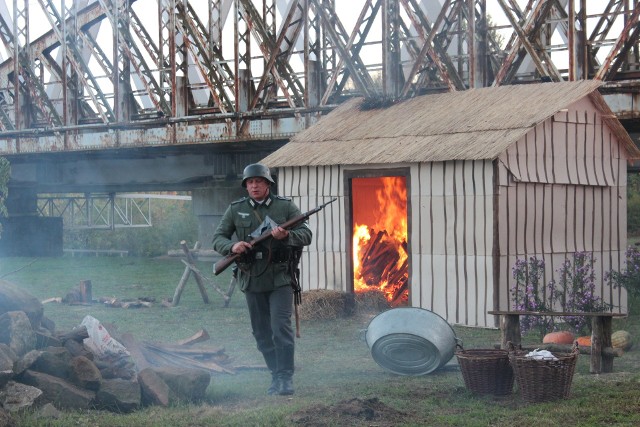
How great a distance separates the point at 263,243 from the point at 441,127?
742cm

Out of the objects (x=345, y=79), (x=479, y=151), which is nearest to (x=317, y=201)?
(x=479, y=151)

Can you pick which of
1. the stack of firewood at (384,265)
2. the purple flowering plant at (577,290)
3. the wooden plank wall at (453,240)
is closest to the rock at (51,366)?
the wooden plank wall at (453,240)

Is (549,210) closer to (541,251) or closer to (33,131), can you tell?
(541,251)

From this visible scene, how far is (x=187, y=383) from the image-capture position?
923 centimetres

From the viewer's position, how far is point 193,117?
24.6 metres

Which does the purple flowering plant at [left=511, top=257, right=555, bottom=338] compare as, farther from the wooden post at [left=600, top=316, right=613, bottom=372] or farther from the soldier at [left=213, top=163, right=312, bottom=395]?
the soldier at [left=213, top=163, right=312, bottom=395]

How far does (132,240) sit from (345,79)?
18632 mm

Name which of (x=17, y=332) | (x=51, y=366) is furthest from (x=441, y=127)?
(x=51, y=366)

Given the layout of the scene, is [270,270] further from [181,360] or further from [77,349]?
[181,360]

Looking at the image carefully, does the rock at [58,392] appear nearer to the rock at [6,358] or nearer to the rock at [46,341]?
the rock at [6,358]

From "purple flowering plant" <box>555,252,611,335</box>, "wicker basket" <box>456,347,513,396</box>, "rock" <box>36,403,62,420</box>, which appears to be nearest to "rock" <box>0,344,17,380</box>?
"rock" <box>36,403,62,420</box>

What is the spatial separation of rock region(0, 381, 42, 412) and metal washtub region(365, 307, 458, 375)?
368cm

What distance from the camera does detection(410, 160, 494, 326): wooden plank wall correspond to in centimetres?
1486

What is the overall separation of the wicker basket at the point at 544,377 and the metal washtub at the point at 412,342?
176 cm
